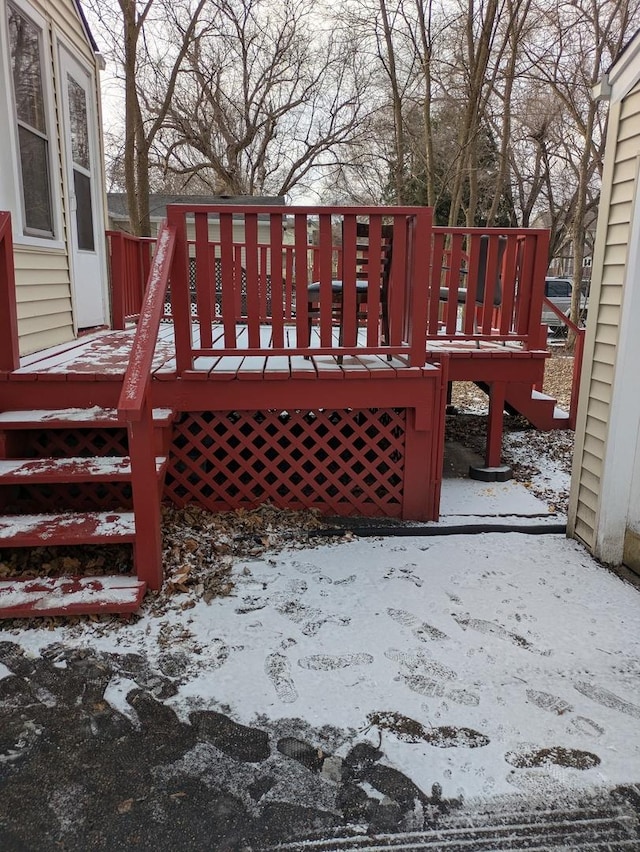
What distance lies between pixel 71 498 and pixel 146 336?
1209 mm

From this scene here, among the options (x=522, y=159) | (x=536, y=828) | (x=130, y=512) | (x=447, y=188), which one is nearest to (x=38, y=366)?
(x=130, y=512)

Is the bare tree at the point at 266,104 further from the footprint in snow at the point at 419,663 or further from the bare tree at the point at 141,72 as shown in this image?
the footprint in snow at the point at 419,663

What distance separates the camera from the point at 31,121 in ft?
13.9

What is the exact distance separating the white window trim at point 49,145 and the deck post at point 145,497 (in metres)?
2.02

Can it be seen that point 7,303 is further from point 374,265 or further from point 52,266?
→ point 374,265

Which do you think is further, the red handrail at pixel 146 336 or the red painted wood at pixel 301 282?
the red painted wood at pixel 301 282

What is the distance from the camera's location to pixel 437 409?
3.76 m

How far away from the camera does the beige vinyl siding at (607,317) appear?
10.4 ft

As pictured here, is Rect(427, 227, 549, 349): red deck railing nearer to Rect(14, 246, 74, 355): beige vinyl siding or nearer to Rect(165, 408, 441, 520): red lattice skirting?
Rect(165, 408, 441, 520): red lattice skirting

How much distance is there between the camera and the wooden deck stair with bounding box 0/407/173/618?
8.55 ft

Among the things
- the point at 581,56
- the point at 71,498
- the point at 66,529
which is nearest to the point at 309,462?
the point at 71,498

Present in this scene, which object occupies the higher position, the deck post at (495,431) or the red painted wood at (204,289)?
the red painted wood at (204,289)

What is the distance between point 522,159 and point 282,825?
83.8 feet

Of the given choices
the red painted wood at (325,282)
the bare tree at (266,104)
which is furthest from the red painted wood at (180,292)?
the bare tree at (266,104)
